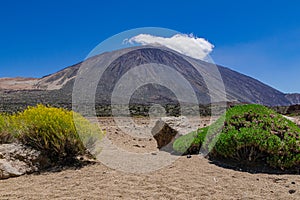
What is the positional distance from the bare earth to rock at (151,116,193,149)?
8.59ft

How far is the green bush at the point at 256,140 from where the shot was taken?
6219 millimetres

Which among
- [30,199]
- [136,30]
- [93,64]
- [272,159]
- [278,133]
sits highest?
[93,64]

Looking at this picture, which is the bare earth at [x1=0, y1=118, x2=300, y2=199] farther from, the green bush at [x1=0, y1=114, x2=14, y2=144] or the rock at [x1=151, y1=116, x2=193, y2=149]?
the rock at [x1=151, y1=116, x2=193, y2=149]

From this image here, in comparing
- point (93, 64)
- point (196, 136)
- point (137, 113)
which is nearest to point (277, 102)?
point (93, 64)

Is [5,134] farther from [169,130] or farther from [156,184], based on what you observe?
[169,130]

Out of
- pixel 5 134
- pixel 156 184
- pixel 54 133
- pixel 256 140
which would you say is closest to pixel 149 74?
pixel 5 134

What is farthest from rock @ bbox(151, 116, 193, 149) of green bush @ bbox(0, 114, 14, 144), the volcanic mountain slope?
the volcanic mountain slope

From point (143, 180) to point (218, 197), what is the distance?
4.72 ft

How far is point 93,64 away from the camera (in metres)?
122

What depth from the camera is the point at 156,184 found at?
206 inches

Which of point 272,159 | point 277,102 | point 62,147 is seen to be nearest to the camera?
point 272,159

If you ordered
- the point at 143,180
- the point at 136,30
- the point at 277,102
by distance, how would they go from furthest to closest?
the point at 277,102 < the point at 136,30 < the point at 143,180

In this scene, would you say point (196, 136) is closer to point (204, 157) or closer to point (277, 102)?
point (204, 157)

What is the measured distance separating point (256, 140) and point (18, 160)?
16.2 ft
